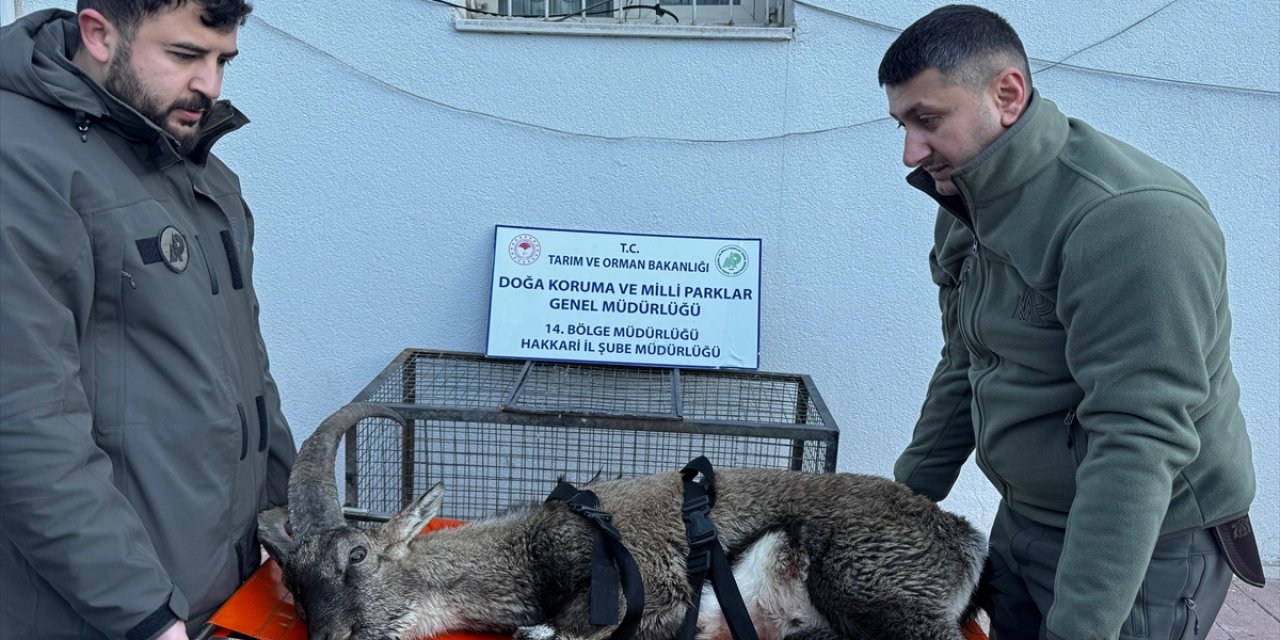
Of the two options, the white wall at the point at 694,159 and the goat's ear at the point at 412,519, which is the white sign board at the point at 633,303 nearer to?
the white wall at the point at 694,159

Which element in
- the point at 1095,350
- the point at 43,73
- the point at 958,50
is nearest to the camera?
the point at 1095,350

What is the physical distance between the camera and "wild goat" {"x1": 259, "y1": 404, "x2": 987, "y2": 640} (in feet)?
8.48

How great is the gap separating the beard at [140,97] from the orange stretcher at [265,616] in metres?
1.30

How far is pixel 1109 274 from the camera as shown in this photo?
2027 millimetres

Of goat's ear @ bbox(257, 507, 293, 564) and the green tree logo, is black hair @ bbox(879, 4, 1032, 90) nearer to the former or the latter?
goat's ear @ bbox(257, 507, 293, 564)

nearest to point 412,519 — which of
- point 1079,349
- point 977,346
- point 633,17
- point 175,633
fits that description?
point 175,633

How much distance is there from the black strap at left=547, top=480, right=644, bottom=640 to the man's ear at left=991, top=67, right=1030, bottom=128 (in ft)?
4.99

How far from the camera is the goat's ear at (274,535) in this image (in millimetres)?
2705

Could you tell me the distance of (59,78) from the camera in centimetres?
218

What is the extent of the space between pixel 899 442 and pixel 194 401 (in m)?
3.79

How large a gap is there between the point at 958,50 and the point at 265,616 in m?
2.47

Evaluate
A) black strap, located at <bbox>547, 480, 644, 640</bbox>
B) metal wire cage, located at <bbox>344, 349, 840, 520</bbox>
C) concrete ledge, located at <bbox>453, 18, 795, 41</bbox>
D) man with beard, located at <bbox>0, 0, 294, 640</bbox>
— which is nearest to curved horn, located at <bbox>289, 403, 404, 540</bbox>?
man with beard, located at <bbox>0, 0, 294, 640</bbox>

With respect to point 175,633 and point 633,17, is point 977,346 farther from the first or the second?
point 633,17

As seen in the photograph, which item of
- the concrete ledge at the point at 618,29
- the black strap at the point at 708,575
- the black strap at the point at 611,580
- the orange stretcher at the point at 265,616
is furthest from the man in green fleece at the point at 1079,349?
the concrete ledge at the point at 618,29
